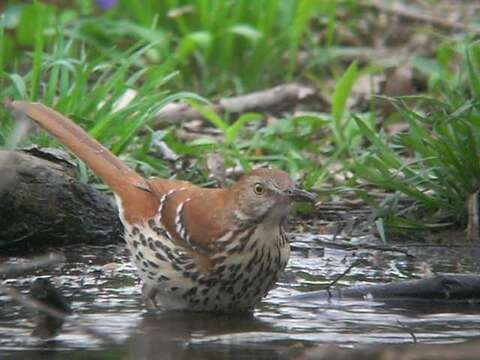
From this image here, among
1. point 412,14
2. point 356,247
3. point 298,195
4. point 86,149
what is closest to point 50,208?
point 86,149

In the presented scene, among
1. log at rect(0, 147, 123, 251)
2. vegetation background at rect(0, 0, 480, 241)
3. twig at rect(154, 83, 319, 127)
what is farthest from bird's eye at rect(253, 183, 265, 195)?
twig at rect(154, 83, 319, 127)

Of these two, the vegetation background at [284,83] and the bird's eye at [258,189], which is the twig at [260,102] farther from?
the bird's eye at [258,189]

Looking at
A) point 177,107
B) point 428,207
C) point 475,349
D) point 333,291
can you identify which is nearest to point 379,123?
point 177,107

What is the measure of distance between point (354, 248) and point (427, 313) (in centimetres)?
113

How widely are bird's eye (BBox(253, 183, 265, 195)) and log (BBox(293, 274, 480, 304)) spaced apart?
574 millimetres

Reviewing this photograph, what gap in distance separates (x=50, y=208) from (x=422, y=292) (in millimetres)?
1867

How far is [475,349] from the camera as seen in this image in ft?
9.23

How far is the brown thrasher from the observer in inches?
196

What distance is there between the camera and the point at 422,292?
17.6 ft

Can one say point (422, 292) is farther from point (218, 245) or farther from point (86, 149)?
point (86, 149)

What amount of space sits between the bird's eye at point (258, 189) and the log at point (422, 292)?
574mm

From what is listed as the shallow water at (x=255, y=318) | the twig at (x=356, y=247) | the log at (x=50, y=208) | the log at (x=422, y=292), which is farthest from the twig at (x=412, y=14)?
the log at (x=422, y=292)

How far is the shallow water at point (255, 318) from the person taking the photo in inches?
177

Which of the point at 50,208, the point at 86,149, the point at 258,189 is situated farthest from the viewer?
the point at 50,208
